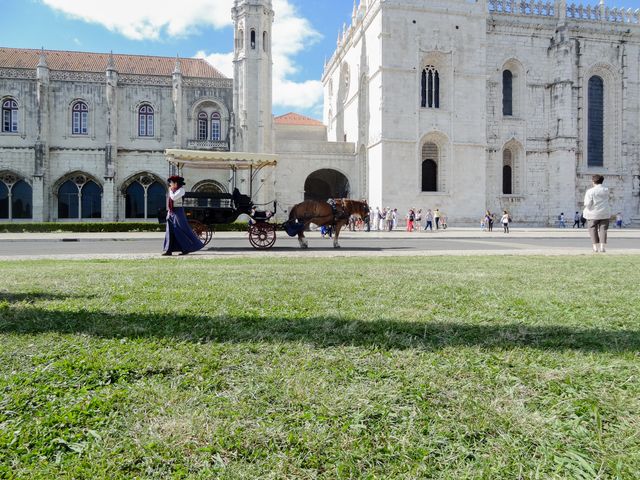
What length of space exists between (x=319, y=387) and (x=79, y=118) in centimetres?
Result: 3590

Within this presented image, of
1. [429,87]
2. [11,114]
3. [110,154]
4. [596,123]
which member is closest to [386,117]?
[429,87]

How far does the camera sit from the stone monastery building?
104 ft

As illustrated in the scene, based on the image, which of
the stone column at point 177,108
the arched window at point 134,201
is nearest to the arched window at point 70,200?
the arched window at point 134,201

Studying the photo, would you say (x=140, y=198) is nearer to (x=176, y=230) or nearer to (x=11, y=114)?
(x=11, y=114)

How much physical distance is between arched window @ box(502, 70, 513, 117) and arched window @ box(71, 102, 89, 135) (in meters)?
31.6

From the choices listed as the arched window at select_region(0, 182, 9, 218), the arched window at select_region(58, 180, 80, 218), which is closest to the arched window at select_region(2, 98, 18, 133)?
the arched window at select_region(0, 182, 9, 218)

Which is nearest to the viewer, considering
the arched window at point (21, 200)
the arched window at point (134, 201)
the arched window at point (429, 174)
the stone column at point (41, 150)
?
the stone column at point (41, 150)

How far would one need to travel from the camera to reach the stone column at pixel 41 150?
30.8 m

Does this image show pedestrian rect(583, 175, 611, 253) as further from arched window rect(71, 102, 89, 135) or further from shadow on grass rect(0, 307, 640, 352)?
arched window rect(71, 102, 89, 135)

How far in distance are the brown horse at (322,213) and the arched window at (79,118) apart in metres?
25.9

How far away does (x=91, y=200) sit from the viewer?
32.6m

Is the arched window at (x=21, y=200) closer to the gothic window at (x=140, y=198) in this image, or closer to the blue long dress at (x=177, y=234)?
the gothic window at (x=140, y=198)

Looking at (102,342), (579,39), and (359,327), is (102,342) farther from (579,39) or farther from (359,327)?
(579,39)

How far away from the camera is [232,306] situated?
4.40 m
